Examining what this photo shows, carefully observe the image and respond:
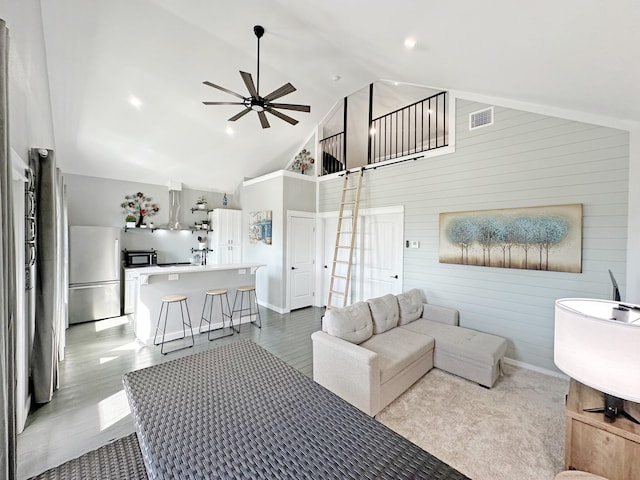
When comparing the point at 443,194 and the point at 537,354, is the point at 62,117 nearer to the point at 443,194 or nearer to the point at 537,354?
the point at 443,194

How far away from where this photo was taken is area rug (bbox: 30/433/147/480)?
3.31ft

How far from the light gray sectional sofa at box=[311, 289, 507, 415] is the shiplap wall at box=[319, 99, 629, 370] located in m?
0.55

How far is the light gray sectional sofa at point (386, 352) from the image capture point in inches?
94.3

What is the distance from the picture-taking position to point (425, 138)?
19.7 feet

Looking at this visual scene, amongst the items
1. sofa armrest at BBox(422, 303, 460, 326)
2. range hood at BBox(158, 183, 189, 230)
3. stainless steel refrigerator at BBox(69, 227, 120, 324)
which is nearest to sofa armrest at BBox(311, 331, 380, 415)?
sofa armrest at BBox(422, 303, 460, 326)

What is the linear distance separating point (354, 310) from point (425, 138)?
4.71m

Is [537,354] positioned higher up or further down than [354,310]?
further down

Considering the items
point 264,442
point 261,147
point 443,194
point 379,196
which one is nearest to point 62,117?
point 261,147

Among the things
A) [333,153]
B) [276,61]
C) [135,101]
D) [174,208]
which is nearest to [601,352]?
[276,61]

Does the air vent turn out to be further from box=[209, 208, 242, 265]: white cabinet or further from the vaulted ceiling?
box=[209, 208, 242, 265]: white cabinet

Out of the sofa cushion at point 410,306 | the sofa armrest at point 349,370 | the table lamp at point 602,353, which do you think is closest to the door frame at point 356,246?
the sofa cushion at point 410,306

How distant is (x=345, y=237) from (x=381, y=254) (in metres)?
0.91

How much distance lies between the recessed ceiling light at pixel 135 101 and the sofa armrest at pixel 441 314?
5421mm

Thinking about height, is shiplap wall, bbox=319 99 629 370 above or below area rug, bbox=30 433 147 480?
above
